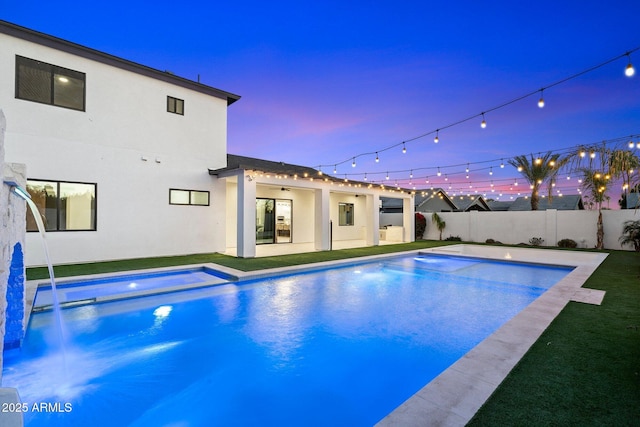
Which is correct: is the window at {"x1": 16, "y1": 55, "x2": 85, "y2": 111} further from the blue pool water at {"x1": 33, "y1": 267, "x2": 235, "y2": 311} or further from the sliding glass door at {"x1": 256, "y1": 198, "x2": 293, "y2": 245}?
the sliding glass door at {"x1": 256, "y1": 198, "x2": 293, "y2": 245}

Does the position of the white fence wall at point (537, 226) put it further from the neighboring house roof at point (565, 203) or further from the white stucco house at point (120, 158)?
the neighboring house roof at point (565, 203)

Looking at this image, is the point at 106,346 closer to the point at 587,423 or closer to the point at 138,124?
the point at 587,423

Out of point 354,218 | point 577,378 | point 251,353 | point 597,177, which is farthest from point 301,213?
point 577,378

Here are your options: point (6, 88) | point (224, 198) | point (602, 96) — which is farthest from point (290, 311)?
point (602, 96)

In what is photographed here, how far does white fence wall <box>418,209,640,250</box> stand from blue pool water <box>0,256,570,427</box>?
942 centimetres

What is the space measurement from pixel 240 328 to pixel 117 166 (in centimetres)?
712

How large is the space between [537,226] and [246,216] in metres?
13.6

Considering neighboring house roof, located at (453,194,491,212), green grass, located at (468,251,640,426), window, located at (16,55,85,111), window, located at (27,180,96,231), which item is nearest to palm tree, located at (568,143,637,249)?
green grass, located at (468,251,640,426)

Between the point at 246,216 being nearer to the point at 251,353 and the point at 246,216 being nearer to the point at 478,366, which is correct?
the point at 251,353

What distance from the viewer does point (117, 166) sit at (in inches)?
354

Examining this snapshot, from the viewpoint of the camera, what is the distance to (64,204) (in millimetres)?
8219

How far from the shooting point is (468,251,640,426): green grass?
2.04m

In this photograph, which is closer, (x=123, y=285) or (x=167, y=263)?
(x=123, y=285)

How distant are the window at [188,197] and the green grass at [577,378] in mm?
10115
